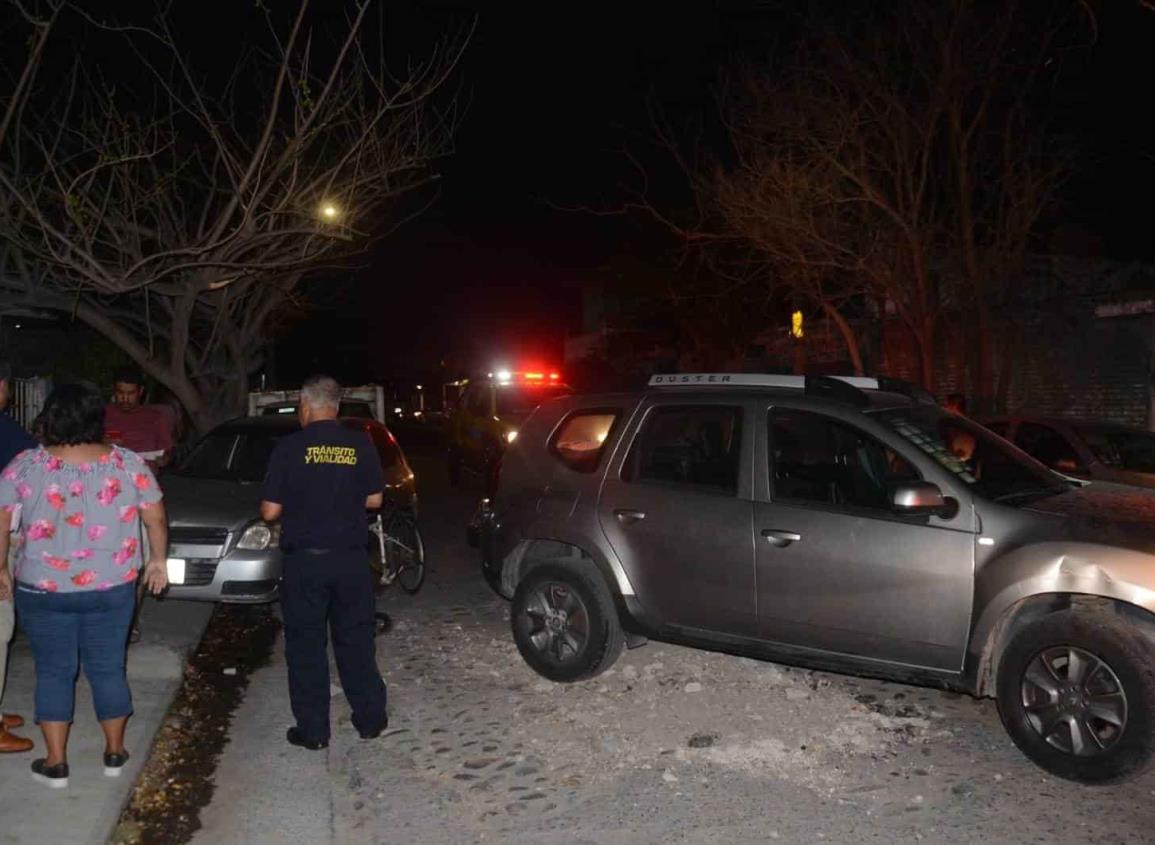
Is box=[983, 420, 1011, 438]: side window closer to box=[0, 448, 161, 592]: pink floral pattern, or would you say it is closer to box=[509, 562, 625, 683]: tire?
box=[509, 562, 625, 683]: tire

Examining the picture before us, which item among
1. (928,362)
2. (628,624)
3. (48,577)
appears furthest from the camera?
(928,362)

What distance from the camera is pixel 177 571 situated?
303 inches

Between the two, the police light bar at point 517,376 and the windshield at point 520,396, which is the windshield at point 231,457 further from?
the police light bar at point 517,376

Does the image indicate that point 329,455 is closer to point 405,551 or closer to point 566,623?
point 566,623

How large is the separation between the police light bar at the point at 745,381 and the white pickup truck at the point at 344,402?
8682 mm

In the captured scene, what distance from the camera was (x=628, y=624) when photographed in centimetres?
626

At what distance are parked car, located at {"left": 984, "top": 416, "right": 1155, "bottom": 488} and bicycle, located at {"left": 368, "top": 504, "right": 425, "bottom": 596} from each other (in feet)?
18.2

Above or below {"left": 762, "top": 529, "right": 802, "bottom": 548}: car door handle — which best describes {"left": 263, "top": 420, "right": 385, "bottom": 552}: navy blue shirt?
above

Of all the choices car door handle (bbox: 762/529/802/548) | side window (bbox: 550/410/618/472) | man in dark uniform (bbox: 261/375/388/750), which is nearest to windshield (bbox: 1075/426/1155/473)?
side window (bbox: 550/410/618/472)

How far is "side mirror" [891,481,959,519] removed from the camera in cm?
499

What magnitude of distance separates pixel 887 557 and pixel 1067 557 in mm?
830

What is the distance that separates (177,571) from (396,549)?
2.05 m

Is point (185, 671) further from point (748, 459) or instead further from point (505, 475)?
point (748, 459)

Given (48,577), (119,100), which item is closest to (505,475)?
(48,577)
